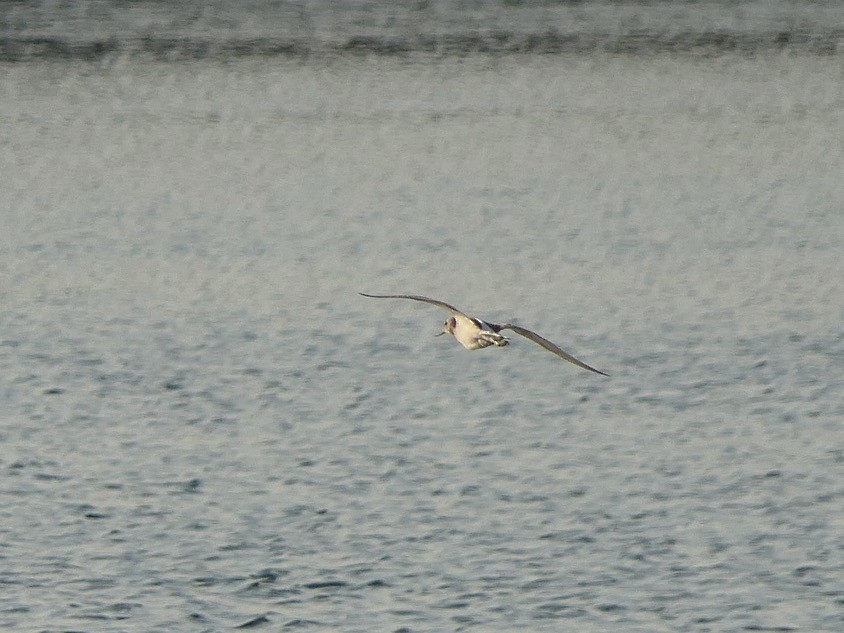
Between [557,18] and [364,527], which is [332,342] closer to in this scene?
[364,527]

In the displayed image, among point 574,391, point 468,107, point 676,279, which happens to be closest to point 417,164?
point 468,107

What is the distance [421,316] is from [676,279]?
199 inches

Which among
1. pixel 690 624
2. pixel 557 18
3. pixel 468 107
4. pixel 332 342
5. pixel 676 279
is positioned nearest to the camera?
pixel 690 624

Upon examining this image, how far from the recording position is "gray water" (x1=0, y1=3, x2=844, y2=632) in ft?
55.1

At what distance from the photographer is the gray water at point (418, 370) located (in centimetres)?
1678

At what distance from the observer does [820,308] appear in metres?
A: 27.3

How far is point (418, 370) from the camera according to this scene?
24.2 metres

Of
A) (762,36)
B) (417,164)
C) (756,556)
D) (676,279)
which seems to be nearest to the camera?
(756,556)

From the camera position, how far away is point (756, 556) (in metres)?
17.3

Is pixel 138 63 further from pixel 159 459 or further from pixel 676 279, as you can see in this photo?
pixel 159 459

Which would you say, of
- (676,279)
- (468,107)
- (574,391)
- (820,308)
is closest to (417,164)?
(468,107)

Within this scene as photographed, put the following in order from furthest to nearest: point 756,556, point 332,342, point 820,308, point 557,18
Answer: point 557,18
point 820,308
point 332,342
point 756,556

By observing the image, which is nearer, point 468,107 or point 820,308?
point 820,308

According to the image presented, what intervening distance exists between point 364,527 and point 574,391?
6.11 m
